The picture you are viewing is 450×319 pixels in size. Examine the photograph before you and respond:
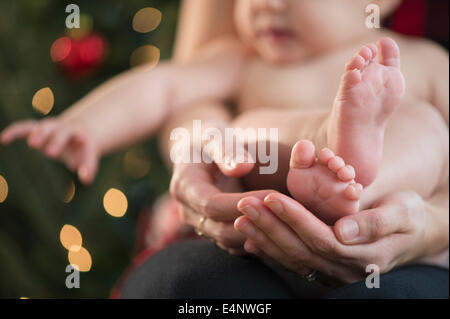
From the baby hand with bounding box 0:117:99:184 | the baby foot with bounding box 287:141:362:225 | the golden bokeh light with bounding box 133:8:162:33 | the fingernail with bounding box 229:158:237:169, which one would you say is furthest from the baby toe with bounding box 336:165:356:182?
the golden bokeh light with bounding box 133:8:162:33

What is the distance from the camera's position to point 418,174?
55cm

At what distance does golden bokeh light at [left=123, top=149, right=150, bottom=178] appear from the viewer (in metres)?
1.34

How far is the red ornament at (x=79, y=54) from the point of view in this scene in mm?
1217

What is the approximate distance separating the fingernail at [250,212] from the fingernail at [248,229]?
2 centimetres

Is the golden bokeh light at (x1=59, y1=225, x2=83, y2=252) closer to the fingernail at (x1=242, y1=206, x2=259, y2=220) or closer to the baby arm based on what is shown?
the baby arm

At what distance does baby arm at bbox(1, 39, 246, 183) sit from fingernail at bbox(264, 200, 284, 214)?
12.7 inches

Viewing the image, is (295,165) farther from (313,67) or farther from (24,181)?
(24,181)

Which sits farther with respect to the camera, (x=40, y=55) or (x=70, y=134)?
(x=40, y=55)

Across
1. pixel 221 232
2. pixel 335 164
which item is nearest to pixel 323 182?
pixel 335 164

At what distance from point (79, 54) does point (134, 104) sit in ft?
1.69

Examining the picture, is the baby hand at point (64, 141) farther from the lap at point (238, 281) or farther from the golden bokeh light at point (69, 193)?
the golden bokeh light at point (69, 193)

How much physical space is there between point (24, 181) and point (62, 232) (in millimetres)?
141

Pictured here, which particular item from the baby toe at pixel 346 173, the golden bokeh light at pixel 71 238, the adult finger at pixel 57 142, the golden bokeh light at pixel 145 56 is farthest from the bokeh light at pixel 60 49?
the baby toe at pixel 346 173

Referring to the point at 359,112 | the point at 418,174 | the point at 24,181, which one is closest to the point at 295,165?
the point at 359,112
